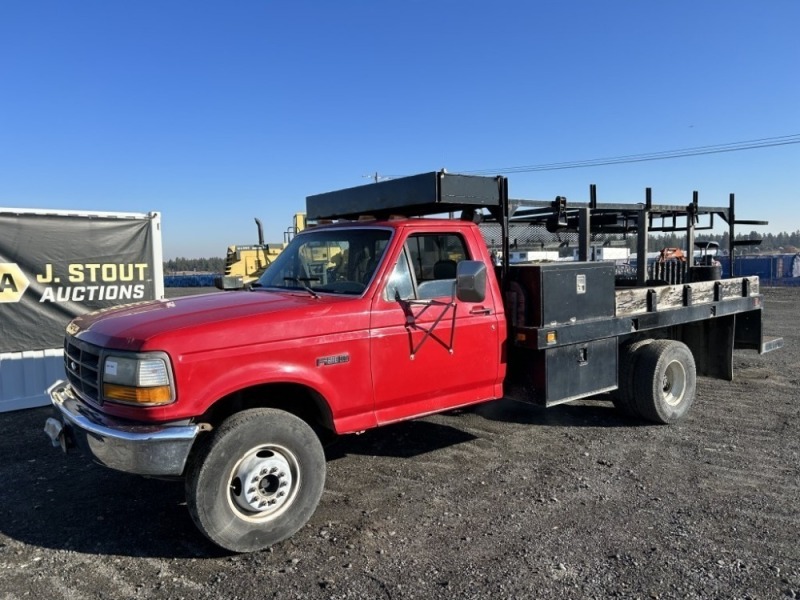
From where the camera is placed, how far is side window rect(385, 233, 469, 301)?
4531 mm

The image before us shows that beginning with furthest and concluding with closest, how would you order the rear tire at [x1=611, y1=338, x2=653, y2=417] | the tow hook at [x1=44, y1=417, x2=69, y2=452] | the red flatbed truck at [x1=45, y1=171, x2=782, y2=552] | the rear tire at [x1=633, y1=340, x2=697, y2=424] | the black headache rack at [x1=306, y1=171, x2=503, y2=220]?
1. the rear tire at [x1=611, y1=338, x2=653, y2=417]
2. the rear tire at [x1=633, y1=340, x2=697, y2=424]
3. the black headache rack at [x1=306, y1=171, x2=503, y2=220]
4. the tow hook at [x1=44, y1=417, x2=69, y2=452]
5. the red flatbed truck at [x1=45, y1=171, x2=782, y2=552]

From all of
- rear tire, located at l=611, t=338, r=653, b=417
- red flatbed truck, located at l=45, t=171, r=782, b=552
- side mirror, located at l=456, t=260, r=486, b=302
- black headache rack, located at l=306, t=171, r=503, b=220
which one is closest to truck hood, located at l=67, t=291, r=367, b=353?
red flatbed truck, located at l=45, t=171, r=782, b=552

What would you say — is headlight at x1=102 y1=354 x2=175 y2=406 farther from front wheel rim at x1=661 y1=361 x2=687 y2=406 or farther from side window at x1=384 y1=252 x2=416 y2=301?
front wheel rim at x1=661 y1=361 x2=687 y2=406

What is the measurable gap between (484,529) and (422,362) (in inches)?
48.9

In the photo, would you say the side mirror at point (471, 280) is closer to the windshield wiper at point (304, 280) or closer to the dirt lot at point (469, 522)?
the windshield wiper at point (304, 280)

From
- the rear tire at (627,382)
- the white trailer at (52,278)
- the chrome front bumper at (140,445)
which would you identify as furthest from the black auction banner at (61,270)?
the rear tire at (627,382)

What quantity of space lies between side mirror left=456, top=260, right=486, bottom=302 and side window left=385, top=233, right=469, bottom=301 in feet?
1.27

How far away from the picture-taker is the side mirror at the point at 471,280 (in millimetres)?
4238

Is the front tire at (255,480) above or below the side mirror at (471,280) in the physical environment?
below

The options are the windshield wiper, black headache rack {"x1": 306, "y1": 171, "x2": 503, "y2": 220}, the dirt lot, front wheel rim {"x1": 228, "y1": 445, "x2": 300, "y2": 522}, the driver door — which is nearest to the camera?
the dirt lot

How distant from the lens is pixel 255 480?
376 centimetres

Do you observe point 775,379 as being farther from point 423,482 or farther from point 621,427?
point 423,482

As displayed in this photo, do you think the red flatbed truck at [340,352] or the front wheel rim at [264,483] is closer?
the red flatbed truck at [340,352]

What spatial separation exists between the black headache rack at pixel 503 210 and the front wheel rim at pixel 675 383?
1469 mm
